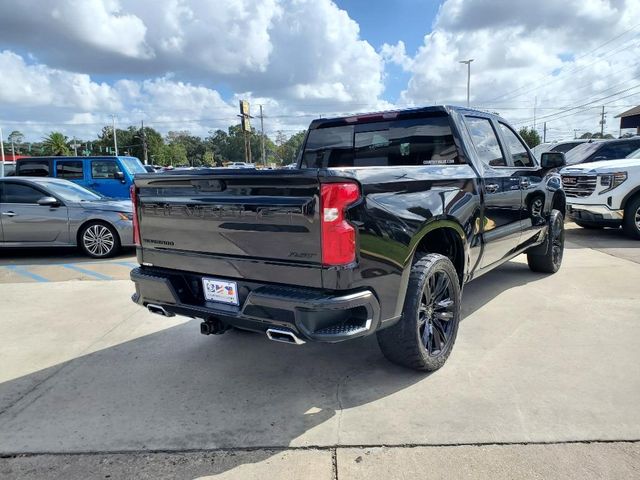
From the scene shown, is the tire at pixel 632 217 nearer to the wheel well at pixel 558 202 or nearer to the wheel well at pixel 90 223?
the wheel well at pixel 558 202

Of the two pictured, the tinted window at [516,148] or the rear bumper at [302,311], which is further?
the tinted window at [516,148]

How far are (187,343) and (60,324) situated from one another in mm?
1508

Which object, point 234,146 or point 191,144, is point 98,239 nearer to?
point 234,146

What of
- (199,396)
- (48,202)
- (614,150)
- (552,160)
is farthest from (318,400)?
(614,150)

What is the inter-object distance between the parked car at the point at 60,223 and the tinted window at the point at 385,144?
14.5ft

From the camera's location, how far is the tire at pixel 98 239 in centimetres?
797

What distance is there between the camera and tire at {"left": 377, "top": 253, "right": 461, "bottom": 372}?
3.11 metres

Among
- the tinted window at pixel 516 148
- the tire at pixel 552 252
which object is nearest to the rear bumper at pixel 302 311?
the tinted window at pixel 516 148

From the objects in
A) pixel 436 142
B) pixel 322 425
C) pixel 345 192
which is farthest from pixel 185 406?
pixel 436 142

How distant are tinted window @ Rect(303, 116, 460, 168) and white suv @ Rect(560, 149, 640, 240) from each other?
19.2 feet

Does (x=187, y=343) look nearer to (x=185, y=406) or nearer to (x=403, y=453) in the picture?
(x=185, y=406)

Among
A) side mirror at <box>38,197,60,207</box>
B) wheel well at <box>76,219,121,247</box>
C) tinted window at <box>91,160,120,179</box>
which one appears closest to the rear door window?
side mirror at <box>38,197,60,207</box>

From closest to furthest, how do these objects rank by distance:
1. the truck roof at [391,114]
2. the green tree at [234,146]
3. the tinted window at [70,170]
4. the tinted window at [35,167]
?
the truck roof at [391,114] → the tinted window at [35,167] → the tinted window at [70,170] → the green tree at [234,146]

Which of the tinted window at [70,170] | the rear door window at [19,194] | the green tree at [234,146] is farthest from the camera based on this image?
the green tree at [234,146]
